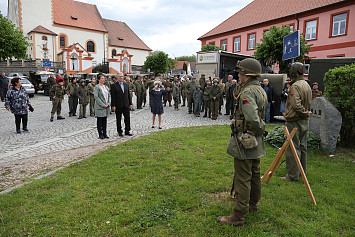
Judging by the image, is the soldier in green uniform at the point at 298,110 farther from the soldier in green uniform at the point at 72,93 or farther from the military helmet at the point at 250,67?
the soldier in green uniform at the point at 72,93

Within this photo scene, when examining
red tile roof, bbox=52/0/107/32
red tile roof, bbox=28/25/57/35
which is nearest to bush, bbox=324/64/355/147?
red tile roof, bbox=28/25/57/35

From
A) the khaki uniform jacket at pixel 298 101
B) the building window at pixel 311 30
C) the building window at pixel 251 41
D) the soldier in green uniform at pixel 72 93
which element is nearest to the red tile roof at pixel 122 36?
the building window at pixel 251 41

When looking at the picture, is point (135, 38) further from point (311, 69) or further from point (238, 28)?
point (311, 69)

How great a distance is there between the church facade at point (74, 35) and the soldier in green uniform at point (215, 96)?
1587 inches

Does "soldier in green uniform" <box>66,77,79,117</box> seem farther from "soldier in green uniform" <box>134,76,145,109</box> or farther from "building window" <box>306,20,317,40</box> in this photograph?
"building window" <box>306,20,317,40</box>

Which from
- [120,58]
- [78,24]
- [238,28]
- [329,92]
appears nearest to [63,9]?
[78,24]

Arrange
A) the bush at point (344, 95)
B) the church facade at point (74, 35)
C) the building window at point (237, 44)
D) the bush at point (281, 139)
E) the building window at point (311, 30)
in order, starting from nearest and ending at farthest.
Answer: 1. the bush at point (344, 95)
2. the bush at point (281, 139)
3. the building window at point (311, 30)
4. the building window at point (237, 44)
5. the church facade at point (74, 35)

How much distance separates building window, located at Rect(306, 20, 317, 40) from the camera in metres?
27.8

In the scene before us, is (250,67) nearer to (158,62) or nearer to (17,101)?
(17,101)

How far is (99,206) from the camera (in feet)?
13.1

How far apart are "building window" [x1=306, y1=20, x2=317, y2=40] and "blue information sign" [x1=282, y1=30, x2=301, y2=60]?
915 inches

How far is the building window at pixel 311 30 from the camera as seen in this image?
Answer: 27.8 meters

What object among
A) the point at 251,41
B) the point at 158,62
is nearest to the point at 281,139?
the point at 251,41

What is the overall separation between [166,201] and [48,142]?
572 cm
